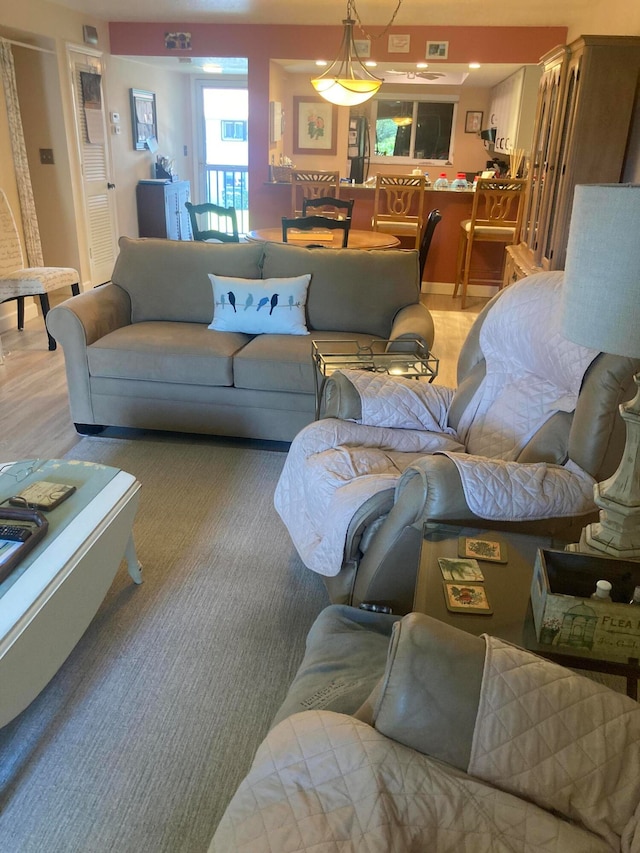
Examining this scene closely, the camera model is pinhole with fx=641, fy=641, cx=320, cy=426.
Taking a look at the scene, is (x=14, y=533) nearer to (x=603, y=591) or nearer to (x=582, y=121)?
(x=603, y=591)

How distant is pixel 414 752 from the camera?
0.93 metres

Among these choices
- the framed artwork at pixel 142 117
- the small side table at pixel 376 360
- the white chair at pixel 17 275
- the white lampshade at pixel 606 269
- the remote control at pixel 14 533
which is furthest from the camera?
the framed artwork at pixel 142 117

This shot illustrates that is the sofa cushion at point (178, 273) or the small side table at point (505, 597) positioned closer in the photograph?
the small side table at point (505, 597)

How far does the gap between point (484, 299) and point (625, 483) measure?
5.42 metres

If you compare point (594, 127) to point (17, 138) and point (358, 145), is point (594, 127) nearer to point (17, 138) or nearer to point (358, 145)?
point (17, 138)

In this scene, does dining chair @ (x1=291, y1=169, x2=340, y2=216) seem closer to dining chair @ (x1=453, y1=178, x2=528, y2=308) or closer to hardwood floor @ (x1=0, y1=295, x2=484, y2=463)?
dining chair @ (x1=453, y1=178, x2=528, y2=308)

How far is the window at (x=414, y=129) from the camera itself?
8.66 meters

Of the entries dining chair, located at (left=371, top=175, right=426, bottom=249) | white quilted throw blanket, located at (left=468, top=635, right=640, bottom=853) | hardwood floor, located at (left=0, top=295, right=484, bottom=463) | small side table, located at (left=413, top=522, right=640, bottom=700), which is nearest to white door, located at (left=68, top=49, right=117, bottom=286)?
hardwood floor, located at (left=0, top=295, right=484, bottom=463)

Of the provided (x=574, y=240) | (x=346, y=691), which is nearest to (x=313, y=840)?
(x=346, y=691)

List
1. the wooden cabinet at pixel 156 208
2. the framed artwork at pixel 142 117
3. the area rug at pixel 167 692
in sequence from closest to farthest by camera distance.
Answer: the area rug at pixel 167 692 → the framed artwork at pixel 142 117 → the wooden cabinet at pixel 156 208

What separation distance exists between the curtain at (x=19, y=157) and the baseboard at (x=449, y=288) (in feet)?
11.8

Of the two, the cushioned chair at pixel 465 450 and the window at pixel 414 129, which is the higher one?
the window at pixel 414 129

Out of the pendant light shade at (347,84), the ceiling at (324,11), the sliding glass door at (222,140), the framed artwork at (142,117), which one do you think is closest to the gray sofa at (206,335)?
the pendant light shade at (347,84)

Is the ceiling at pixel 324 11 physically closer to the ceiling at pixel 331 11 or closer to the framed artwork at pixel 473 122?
the ceiling at pixel 331 11
